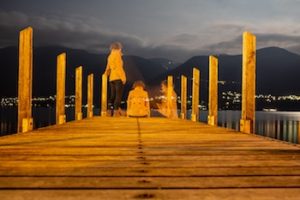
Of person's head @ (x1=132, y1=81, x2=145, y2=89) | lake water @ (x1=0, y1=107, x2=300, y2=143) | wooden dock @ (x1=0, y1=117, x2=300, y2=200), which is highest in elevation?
person's head @ (x1=132, y1=81, x2=145, y2=89)

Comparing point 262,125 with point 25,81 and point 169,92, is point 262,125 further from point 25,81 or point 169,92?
point 25,81

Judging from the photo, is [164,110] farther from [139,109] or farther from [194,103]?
[194,103]

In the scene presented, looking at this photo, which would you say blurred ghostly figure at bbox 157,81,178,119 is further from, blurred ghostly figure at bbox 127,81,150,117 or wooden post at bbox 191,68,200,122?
wooden post at bbox 191,68,200,122

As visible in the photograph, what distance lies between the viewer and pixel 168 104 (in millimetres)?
18859

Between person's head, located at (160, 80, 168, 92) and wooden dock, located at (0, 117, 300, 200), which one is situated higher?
person's head, located at (160, 80, 168, 92)

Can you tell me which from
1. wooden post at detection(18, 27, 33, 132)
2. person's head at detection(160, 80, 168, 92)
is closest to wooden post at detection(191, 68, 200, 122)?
person's head at detection(160, 80, 168, 92)

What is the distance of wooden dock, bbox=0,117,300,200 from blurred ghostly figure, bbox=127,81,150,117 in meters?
11.4

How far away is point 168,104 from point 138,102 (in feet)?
9.26

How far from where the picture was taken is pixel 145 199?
231 centimetres

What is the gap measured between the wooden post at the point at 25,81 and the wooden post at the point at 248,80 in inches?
166

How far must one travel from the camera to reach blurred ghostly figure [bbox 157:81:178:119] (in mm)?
18578

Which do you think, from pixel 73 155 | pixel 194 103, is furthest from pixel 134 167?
pixel 194 103

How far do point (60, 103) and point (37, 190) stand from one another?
33.3ft

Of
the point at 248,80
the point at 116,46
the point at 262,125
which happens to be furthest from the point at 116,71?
the point at 262,125
